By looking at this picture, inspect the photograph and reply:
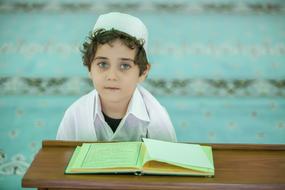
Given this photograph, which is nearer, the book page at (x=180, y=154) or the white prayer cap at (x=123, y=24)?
the book page at (x=180, y=154)

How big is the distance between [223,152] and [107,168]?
38 cm

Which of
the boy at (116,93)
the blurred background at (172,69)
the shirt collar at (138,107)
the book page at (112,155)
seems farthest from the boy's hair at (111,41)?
the blurred background at (172,69)

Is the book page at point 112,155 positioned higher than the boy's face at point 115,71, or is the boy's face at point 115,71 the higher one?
the boy's face at point 115,71

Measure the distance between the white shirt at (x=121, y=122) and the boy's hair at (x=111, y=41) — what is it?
0.46 ft

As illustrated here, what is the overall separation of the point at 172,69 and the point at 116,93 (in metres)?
1.11

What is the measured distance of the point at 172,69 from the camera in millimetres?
2773

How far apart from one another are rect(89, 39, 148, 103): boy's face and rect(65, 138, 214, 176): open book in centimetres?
29

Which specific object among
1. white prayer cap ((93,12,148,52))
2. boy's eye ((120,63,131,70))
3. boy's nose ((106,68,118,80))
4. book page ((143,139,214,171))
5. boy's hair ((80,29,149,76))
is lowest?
book page ((143,139,214,171))

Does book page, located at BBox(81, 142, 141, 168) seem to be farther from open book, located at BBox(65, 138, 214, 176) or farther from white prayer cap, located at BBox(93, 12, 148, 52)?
white prayer cap, located at BBox(93, 12, 148, 52)

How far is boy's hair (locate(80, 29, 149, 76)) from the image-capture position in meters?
1.62

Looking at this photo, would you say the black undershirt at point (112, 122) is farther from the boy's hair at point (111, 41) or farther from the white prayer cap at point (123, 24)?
the white prayer cap at point (123, 24)

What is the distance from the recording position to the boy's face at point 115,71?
1.64 m

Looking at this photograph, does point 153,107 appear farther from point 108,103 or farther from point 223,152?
point 223,152

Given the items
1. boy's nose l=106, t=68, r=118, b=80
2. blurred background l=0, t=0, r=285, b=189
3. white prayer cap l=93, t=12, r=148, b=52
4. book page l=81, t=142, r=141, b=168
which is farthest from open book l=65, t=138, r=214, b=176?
blurred background l=0, t=0, r=285, b=189
